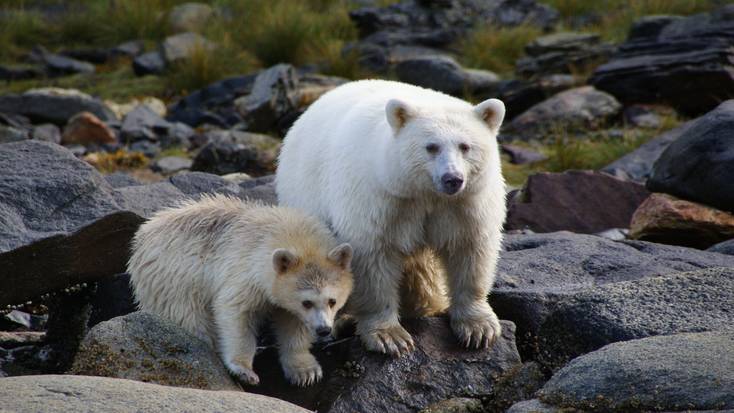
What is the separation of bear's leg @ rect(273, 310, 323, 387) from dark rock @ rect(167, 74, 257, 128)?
10.3 m

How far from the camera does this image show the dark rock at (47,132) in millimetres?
15337

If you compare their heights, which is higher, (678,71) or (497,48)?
(678,71)

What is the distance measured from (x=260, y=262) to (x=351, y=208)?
0.68m

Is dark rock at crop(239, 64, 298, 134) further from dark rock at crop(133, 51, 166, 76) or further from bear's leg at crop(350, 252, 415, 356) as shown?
bear's leg at crop(350, 252, 415, 356)

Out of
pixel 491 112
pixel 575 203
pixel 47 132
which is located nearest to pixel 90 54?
pixel 47 132

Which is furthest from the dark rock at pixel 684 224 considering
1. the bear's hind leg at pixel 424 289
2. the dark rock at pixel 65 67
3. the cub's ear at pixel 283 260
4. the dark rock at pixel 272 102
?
the dark rock at pixel 65 67

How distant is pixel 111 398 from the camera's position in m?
4.81

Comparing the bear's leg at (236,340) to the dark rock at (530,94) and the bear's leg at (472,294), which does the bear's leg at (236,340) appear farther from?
the dark rock at (530,94)

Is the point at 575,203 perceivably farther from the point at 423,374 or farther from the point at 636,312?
the point at 423,374

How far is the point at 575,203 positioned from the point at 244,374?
555cm

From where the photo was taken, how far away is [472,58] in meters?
19.0

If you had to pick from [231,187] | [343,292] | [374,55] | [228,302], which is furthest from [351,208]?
Answer: [374,55]

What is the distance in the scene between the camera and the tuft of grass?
18.7m

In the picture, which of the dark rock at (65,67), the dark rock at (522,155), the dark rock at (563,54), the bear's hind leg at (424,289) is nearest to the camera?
the bear's hind leg at (424,289)
